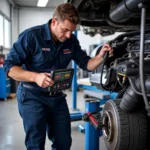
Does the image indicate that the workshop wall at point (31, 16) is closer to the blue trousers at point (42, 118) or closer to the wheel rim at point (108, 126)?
the blue trousers at point (42, 118)

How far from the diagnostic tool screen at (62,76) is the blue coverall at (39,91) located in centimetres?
16

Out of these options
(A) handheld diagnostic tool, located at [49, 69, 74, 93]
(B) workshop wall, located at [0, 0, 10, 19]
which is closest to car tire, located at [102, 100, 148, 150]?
(A) handheld diagnostic tool, located at [49, 69, 74, 93]

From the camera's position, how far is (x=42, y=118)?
145 centimetres

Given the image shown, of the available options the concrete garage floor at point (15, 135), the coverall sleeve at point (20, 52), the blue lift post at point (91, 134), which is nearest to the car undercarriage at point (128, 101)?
the blue lift post at point (91, 134)

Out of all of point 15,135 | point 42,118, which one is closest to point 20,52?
point 42,118

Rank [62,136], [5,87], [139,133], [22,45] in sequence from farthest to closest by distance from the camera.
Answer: [5,87] < [62,136] < [22,45] < [139,133]

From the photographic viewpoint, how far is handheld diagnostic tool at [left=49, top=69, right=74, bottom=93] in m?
1.25

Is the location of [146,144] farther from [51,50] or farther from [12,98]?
[12,98]

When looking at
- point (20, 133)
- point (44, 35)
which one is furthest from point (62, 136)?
point (20, 133)

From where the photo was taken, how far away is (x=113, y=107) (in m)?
1.24

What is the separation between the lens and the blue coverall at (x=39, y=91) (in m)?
1.40

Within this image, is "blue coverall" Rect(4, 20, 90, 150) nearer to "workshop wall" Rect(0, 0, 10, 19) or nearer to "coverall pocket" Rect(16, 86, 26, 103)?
"coverall pocket" Rect(16, 86, 26, 103)

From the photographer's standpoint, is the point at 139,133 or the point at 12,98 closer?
the point at 139,133

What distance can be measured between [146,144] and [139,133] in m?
0.10
